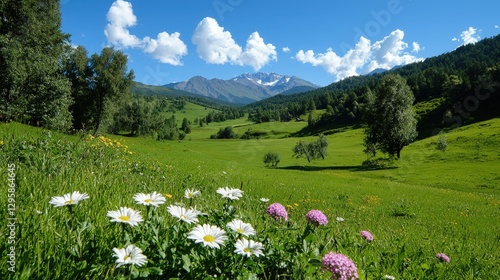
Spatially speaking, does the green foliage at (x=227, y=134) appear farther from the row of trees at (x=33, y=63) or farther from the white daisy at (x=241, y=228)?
the white daisy at (x=241, y=228)

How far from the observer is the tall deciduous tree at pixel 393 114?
4912cm

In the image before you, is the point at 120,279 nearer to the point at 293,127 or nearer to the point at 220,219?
the point at 220,219

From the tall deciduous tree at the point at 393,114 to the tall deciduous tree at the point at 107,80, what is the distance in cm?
4218

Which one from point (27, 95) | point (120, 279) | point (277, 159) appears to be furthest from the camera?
point (277, 159)

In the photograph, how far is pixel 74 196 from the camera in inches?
82.4

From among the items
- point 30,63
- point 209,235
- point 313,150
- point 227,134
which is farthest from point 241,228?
point 227,134

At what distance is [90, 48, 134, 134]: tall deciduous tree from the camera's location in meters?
44.1

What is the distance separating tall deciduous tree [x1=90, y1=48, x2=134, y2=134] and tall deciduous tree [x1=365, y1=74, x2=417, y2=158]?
4218cm

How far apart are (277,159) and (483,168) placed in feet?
115

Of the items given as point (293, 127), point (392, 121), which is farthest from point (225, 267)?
point (293, 127)

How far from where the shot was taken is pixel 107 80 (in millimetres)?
44156

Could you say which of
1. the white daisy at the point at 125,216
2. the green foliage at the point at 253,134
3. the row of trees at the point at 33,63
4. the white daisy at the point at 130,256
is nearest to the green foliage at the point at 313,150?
the row of trees at the point at 33,63

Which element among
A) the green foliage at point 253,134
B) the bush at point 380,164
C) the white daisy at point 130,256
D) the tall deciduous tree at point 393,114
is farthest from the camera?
the green foliage at point 253,134

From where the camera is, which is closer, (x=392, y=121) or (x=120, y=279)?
(x=120, y=279)
